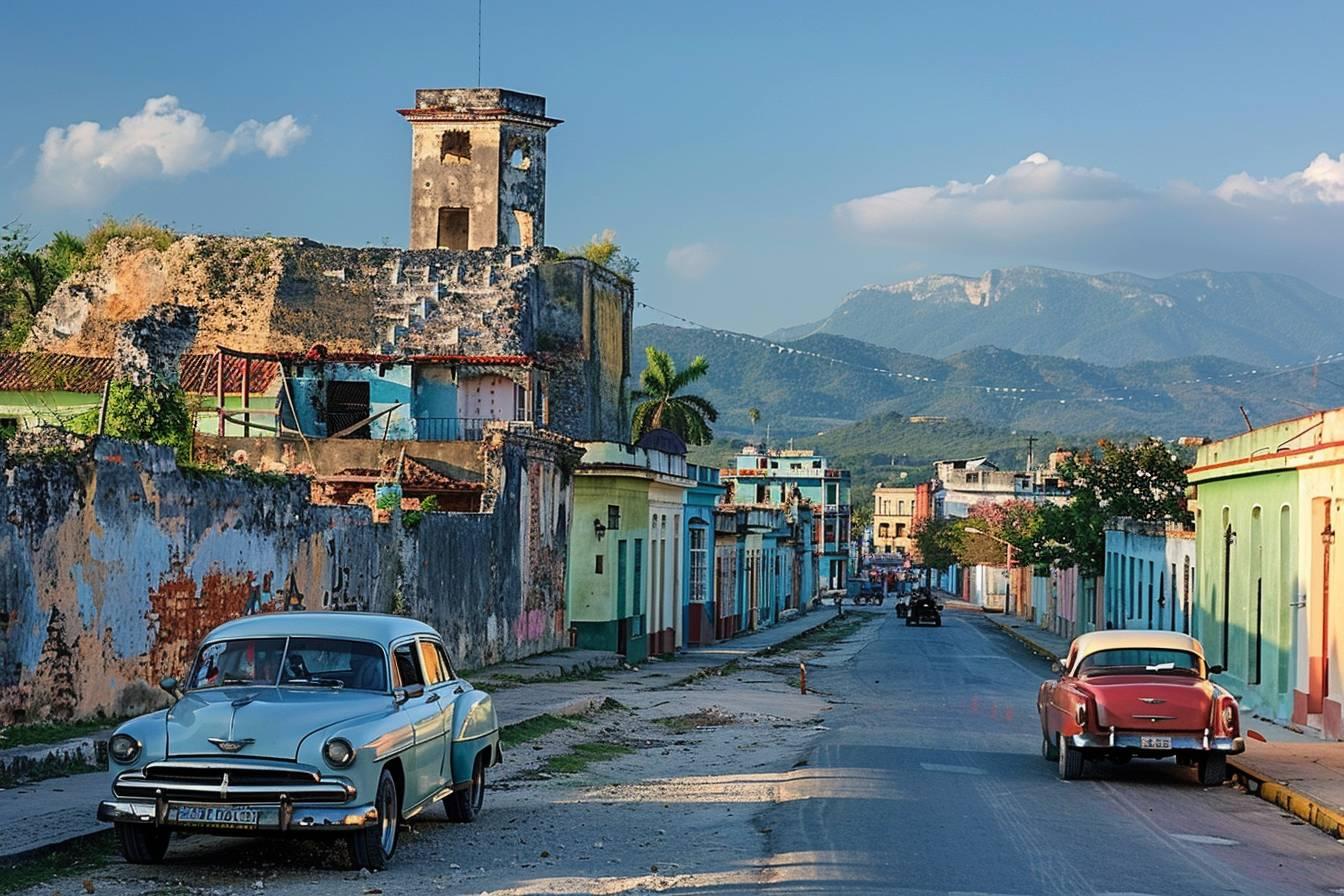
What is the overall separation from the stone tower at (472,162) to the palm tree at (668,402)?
2025 centimetres

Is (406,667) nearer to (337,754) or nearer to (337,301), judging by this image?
(337,754)

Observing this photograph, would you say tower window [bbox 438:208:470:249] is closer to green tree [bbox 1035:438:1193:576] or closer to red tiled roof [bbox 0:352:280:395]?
red tiled roof [bbox 0:352:280:395]

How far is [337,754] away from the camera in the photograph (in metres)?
10.9

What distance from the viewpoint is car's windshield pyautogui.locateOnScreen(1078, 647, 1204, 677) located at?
18.9m

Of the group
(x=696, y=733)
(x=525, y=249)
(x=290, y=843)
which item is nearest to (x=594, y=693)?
(x=696, y=733)

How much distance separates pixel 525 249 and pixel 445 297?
299 cm

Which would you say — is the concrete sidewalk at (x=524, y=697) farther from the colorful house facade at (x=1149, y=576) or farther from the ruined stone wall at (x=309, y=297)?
the ruined stone wall at (x=309, y=297)

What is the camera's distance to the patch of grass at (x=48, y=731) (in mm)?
14999

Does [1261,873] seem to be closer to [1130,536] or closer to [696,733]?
[696,733]

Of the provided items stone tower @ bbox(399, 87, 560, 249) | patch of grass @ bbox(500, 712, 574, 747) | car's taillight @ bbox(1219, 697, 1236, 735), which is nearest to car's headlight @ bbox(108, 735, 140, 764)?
patch of grass @ bbox(500, 712, 574, 747)

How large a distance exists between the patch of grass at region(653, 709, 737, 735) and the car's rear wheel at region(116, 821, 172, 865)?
13748 mm

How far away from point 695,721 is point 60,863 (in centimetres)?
1557

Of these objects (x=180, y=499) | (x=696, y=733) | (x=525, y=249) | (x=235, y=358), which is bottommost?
(x=696, y=733)

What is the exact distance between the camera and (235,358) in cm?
4569
